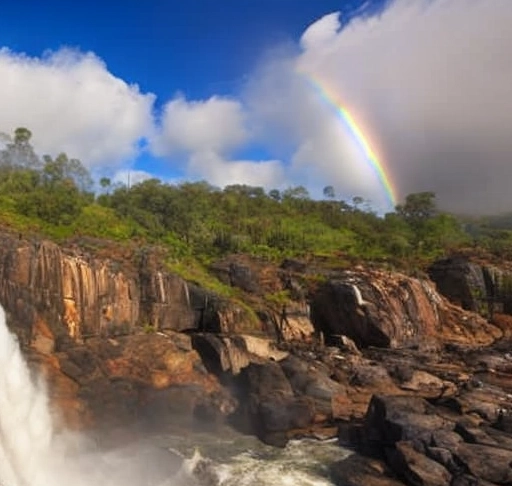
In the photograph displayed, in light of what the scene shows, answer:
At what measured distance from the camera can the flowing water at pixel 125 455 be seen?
26.5 meters

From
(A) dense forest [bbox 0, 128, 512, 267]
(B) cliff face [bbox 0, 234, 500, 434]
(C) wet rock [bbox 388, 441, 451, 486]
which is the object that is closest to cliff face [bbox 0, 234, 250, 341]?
(B) cliff face [bbox 0, 234, 500, 434]

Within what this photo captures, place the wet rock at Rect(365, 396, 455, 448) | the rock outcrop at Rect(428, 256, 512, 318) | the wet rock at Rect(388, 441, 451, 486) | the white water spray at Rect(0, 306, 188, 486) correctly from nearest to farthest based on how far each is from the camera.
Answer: the white water spray at Rect(0, 306, 188, 486), the wet rock at Rect(388, 441, 451, 486), the wet rock at Rect(365, 396, 455, 448), the rock outcrop at Rect(428, 256, 512, 318)

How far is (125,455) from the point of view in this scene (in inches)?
1183

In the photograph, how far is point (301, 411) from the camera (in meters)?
36.3

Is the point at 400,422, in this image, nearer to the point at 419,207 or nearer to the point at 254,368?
the point at 254,368

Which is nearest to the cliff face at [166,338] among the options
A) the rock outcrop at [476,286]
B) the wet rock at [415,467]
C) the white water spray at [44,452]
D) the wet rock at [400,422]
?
the white water spray at [44,452]

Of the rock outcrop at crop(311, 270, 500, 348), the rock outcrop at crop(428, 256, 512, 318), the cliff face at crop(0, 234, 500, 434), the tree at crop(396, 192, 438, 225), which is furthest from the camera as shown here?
the tree at crop(396, 192, 438, 225)

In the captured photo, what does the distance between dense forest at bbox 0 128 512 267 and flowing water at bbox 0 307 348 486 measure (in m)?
24.1

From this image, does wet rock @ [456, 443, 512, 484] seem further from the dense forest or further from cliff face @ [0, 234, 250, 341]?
the dense forest

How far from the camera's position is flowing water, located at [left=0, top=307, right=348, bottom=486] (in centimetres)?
2647

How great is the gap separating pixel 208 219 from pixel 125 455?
6955 centimetres

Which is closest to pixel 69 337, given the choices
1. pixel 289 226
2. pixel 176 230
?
A: pixel 176 230

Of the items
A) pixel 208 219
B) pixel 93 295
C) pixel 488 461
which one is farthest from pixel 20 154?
pixel 488 461

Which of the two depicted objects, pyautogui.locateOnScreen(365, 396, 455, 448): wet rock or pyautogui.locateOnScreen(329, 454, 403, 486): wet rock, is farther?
pyautogui.locateOnScreen(365, 396, 455, 448): wet rock
